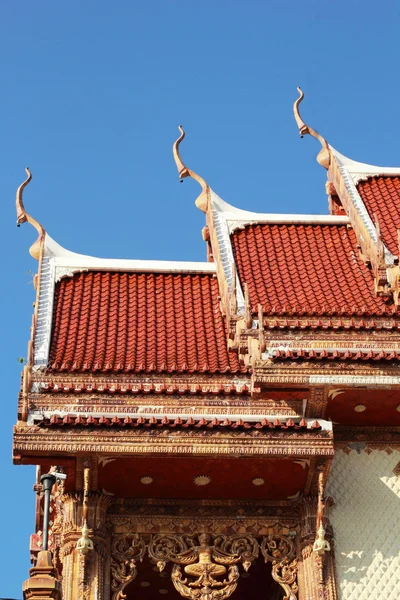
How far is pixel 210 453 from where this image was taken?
18.3 m

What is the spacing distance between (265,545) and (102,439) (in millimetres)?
2741

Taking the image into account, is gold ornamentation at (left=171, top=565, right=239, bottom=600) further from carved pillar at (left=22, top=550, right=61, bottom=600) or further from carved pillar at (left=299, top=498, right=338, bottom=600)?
carved pillar at (left=22, top=550, right=61, bottom=600)

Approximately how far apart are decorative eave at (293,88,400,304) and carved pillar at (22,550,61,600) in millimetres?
7304

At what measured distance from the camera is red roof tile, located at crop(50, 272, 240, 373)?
20.1 metres

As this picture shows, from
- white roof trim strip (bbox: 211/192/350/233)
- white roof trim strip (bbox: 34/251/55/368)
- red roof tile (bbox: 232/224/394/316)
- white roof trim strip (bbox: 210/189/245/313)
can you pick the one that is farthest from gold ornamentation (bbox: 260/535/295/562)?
white roof trim strip (bbox: 211/192/350/233)

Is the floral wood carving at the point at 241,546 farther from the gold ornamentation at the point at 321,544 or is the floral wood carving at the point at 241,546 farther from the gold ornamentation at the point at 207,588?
the gold ornamentation at the point at 321,544

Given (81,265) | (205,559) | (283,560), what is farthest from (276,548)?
(81,265)

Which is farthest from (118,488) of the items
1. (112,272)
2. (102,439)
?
(112,272)

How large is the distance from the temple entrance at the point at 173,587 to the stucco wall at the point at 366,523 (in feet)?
7.10

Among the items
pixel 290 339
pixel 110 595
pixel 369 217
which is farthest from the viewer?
pixel 369 217

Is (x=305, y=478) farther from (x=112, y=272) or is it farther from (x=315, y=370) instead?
(x=112, y=272)

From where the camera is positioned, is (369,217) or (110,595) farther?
(369,217)

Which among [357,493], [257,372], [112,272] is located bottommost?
[357,493]

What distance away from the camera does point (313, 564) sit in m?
18.3
